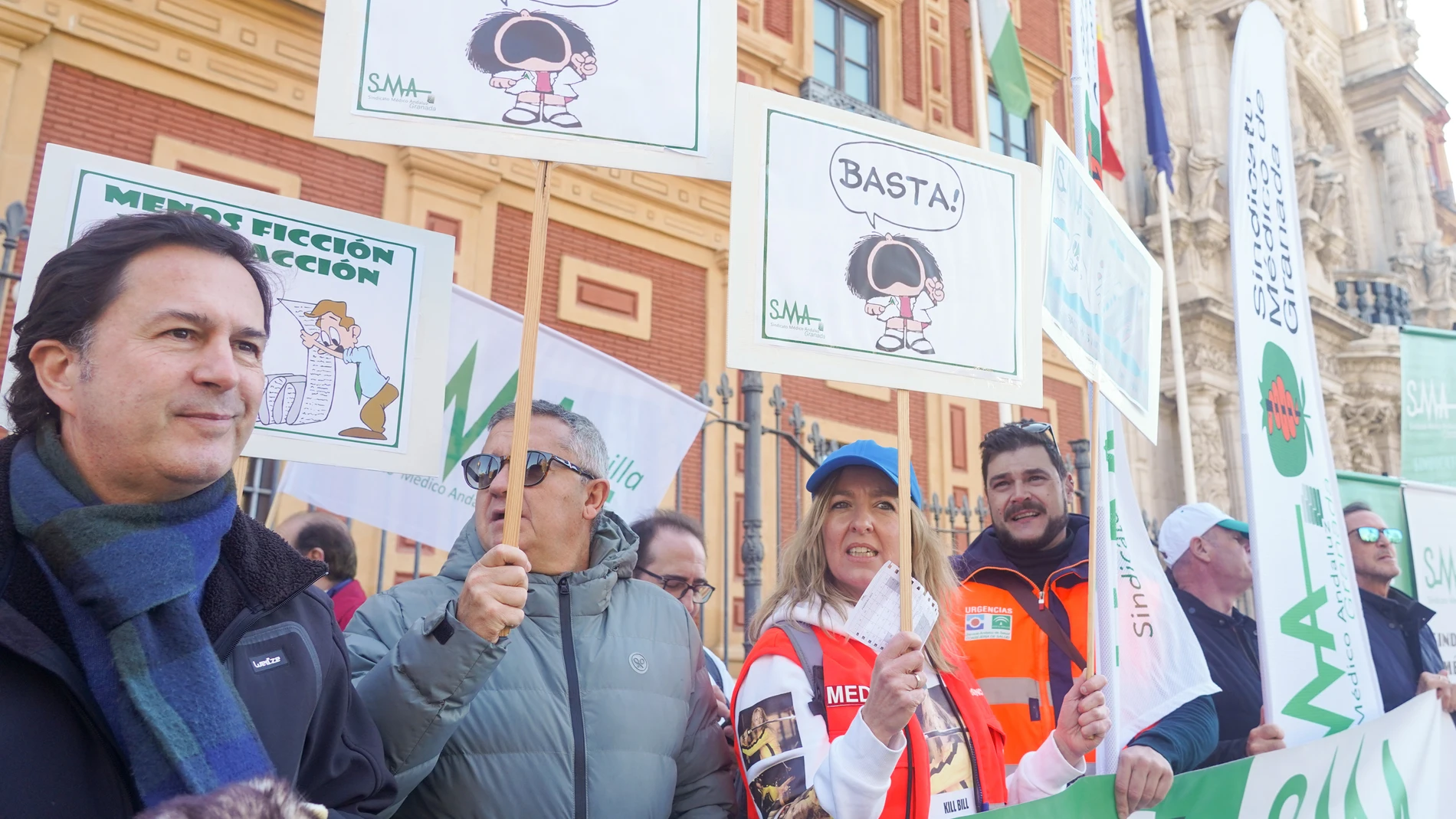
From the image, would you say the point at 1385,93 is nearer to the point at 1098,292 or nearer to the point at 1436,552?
the point at 1436,552

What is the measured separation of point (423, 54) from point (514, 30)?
211mm

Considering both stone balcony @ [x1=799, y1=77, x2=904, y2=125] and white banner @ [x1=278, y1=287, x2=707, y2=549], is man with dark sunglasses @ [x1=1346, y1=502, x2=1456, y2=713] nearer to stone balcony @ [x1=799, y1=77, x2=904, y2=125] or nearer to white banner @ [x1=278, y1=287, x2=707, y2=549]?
white banner @ [x1=278, y1=287, x2=707, y2=549]

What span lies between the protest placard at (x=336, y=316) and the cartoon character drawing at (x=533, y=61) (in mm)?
953

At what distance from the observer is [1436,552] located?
5.39 m

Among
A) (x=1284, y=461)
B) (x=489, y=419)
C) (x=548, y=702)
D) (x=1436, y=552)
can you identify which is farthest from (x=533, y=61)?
(x=1436, y=552)

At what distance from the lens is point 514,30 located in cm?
230

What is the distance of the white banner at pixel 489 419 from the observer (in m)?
4.38

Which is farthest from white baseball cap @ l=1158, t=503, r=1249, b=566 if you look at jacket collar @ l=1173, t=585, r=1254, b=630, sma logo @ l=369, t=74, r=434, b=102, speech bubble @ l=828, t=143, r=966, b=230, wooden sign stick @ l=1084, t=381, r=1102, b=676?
sma logo @ l=369, t=74, r=434, b=102

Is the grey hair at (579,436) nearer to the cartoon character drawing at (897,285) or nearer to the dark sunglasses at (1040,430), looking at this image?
the cartoon character drawing at (897,285)

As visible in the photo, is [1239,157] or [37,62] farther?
[37,62]

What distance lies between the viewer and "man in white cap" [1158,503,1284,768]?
3684 millimetres

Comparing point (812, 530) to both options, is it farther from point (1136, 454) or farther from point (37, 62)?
point (1136, 454)

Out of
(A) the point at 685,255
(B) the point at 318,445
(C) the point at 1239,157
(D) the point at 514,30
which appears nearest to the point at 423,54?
(D) the point at 514,30

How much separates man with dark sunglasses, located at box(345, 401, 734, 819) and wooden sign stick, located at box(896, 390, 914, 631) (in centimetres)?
56
